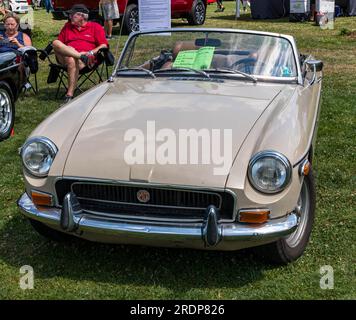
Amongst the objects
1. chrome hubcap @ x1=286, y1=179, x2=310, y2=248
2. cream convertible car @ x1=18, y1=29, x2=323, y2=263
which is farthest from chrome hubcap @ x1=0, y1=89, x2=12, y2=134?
chrome hubcap @ x1=286, y1=179, x2=310, y2=248

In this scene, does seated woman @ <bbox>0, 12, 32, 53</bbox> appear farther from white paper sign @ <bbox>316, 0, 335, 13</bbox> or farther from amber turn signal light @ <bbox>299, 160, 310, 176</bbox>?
white paper sign @ <bbox>316, 0, 335, 13</bbox>

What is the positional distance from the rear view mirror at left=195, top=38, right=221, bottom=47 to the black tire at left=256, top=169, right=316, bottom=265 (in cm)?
149

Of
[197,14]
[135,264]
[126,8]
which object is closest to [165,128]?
[135,264]

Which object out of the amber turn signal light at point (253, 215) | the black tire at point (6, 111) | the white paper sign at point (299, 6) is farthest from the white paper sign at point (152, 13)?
the white paper sign at point (299, 6)

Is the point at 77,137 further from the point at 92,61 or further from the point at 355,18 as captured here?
the point at 355,18

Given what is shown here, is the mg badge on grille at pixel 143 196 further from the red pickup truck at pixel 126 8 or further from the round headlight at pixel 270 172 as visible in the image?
the red pickup truck at pixel 126 8

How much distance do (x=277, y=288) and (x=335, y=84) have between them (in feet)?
18.7

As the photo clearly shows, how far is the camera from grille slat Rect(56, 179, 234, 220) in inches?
122

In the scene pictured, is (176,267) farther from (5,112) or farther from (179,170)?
(5,112)

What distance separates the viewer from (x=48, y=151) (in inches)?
134

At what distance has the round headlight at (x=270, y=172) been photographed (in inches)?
122

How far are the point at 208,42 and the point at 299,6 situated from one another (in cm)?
1289

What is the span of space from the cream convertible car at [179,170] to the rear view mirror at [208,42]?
26.8 inches
